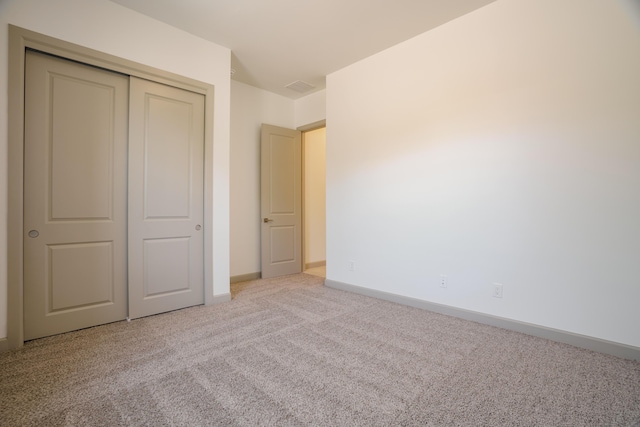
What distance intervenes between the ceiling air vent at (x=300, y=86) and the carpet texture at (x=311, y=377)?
10.9ft

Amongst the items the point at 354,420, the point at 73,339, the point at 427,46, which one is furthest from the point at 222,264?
the point at 427,46

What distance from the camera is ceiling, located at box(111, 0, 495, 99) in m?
2.62

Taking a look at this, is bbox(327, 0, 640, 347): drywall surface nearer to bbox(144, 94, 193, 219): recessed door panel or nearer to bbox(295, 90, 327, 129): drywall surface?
bbox(295, 90, 327, 129): drywall surface

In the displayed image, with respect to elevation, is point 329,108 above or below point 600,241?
above

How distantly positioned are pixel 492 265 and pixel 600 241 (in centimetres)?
75

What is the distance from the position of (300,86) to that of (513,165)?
10.3 ft

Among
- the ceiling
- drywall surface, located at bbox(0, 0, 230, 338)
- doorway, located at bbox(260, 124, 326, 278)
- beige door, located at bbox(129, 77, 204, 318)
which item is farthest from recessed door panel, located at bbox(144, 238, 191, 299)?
the ceiling

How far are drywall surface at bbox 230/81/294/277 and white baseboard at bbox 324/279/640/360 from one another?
6.46 feet

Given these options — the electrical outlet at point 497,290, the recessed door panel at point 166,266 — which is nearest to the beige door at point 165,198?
the recessed door panel at point 166,266

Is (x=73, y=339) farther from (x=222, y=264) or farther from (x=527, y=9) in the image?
(x=527, y=9)

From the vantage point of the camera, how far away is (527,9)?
2414 millimetres

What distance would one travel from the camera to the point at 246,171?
4445 mm

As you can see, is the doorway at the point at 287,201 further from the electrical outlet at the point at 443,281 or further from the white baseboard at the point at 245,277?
the electrical outlet at the point at 443,281

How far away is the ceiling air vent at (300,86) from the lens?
4301mm
